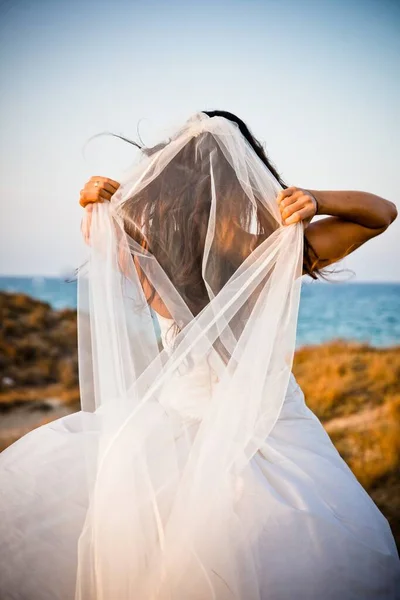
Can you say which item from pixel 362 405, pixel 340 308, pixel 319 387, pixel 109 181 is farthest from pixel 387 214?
pixel 340 308

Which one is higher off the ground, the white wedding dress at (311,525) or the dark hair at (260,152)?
the dark hair at (260,152)

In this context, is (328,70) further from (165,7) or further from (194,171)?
(194,171)

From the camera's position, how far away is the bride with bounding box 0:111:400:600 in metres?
1.33

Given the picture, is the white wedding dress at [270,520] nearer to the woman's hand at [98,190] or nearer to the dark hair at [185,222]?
the dark hair at [185,222]

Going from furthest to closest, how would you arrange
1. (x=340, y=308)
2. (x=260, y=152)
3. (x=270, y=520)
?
1. (x=340, y=308)
2. (x=260, y=152)
3. (x=270, y=520)

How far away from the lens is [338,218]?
1918mm

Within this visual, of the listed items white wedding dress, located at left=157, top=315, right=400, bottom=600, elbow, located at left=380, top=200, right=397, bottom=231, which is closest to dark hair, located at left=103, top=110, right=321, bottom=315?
white wedding dress, located at left=157, top=315, right=400, bottom=600

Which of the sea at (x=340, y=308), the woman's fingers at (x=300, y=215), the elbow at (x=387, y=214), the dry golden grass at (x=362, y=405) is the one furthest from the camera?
the sea at (x=340, y=308)

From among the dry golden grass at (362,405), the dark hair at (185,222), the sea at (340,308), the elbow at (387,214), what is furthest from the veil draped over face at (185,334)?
the sea at (340,308)

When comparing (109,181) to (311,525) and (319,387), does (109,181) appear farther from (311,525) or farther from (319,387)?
(319,387)

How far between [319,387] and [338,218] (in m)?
5.55

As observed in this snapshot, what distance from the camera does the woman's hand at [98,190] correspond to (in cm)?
177

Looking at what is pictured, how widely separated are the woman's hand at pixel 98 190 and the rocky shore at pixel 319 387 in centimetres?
307

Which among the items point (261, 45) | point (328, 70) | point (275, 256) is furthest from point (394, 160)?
point (275, 256)
